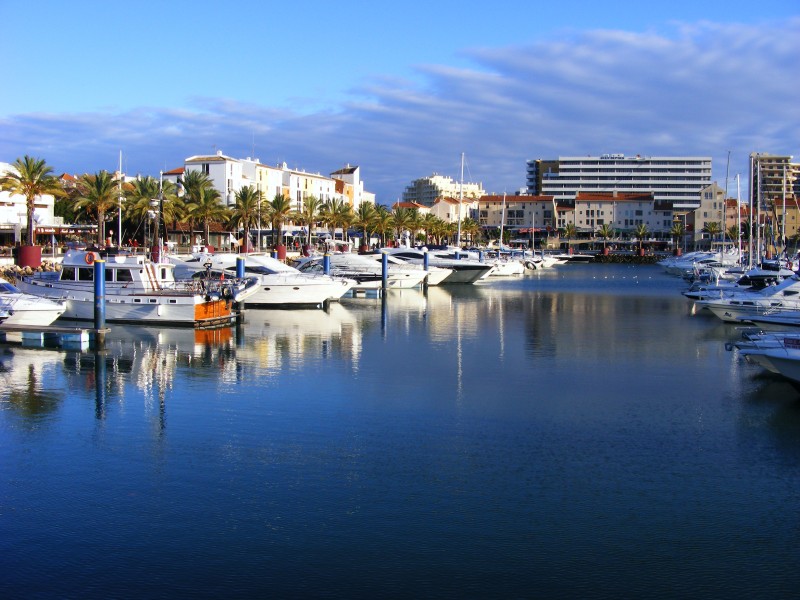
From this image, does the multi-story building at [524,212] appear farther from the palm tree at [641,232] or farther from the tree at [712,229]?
the tree at [712,229]

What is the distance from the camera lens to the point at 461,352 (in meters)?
32.4

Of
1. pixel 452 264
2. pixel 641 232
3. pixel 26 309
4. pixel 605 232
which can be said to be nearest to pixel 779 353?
pixel 26 309

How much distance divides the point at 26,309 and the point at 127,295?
16.7 feet

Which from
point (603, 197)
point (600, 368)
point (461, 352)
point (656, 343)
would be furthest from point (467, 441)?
point (603, 197)

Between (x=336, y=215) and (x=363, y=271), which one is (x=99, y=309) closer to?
(x=363, y=271)

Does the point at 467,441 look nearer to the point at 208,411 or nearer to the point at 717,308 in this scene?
the point at 208,411

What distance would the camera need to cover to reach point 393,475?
1653cm

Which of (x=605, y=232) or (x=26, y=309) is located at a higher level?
(x=605, y=232)

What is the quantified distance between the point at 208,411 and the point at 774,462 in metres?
12.9

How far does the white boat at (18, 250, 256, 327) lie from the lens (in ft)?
120

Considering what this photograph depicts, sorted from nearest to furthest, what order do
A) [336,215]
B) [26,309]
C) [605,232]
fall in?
[26,309], [336,215], [605,232]

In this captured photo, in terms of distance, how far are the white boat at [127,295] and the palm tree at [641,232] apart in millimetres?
Result: 138387

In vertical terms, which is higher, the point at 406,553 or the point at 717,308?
the point at 717,308

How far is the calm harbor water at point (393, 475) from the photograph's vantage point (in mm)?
12375
